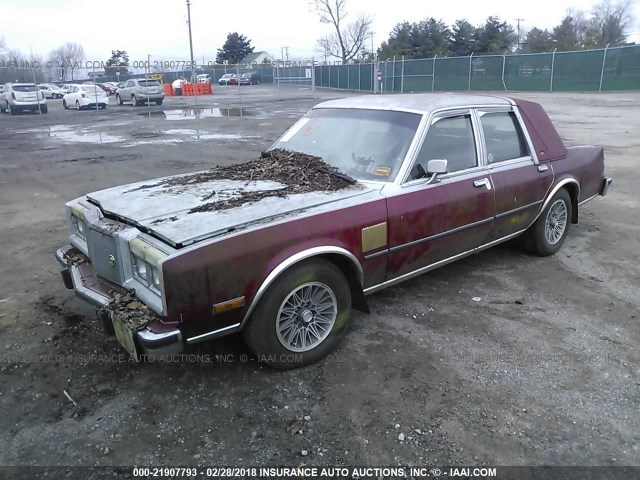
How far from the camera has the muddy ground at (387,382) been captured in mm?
2775

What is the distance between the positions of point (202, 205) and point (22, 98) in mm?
28146

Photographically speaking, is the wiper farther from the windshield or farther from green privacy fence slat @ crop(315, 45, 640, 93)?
green privacy fence slat @ crop(315, 45, 640, 93)

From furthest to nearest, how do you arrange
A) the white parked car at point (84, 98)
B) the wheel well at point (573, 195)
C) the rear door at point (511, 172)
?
the white parked car at point (84, 98) → the wheel well at point (573, 195) → the rear door at point (511, 172)

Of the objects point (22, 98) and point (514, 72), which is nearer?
point (22, 98)

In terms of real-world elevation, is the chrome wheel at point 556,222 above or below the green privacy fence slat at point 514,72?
below

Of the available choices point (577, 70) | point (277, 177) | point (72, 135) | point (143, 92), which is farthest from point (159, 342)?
point (577, 70)

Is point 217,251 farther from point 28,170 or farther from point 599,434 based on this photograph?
point 28,170

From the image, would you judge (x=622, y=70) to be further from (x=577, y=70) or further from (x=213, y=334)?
(x=213, y=334)

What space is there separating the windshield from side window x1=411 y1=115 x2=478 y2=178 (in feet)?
0.50

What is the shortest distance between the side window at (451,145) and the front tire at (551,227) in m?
1.27

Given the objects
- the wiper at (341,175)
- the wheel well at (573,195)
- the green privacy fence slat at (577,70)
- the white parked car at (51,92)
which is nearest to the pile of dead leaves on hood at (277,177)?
the wiper at (341,175)

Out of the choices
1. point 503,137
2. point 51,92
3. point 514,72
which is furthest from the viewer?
point 51,92

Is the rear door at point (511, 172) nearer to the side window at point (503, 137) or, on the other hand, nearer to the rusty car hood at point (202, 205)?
the side window at point (503, 137)

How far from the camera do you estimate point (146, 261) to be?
2.96 m
